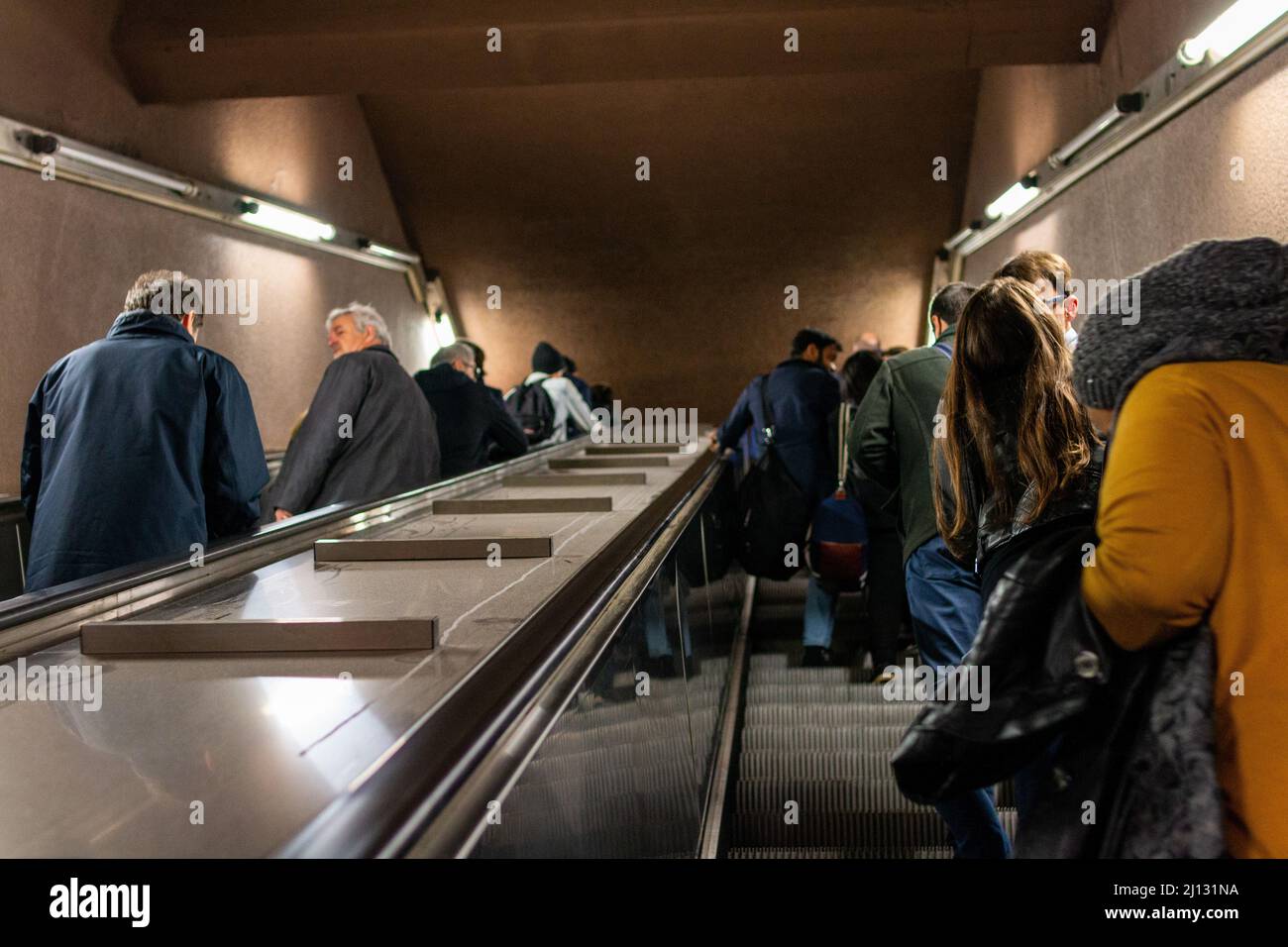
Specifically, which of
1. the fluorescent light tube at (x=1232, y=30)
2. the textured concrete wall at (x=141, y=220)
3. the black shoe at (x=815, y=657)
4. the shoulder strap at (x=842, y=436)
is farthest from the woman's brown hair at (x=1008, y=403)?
the textured concrete wall at (x=141, y=220)

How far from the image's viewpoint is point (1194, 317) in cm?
126

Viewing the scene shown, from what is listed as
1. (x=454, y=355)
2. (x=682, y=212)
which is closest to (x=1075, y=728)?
(x=454, y=355)

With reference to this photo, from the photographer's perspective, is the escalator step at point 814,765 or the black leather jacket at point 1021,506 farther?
the escalator step at point 814,765

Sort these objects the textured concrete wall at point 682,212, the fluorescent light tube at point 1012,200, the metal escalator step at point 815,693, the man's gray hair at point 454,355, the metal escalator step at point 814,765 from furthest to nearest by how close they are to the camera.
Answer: the textured concrete wall at point 682,212
the fluorescent light tube at point 1012,200
the man's gray hair at point 454,355
the metal escalator step at point 815,693
the metal escalator step at point 814,765

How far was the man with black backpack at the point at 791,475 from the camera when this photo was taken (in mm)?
4895

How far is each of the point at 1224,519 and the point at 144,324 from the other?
2.70 m

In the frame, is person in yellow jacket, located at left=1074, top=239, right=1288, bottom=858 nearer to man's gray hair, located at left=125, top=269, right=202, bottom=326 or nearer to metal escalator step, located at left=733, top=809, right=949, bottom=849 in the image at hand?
metal escalator step, located at left=733, top=809, right=949, bottom=849

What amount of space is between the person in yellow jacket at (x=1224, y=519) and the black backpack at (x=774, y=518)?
11.9ft

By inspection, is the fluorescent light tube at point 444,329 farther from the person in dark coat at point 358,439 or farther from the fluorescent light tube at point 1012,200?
the person in dark coat at point 358,439

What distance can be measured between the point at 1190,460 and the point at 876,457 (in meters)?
1.91

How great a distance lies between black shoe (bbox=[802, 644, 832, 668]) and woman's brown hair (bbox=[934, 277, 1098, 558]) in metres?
2.83

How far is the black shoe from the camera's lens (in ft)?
A: 15.8
